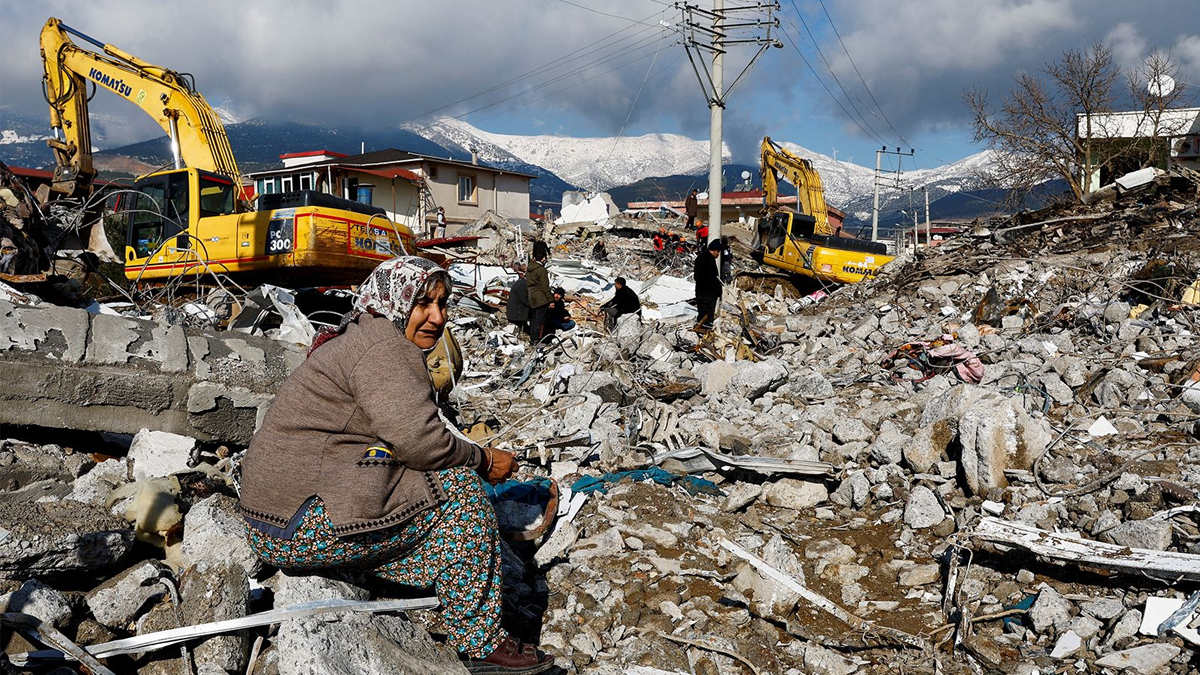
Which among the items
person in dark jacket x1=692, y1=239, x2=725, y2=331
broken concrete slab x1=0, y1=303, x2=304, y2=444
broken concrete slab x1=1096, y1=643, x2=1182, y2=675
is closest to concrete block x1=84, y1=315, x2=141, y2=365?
broken concrete slab x1=0, y1=303, x2=304, y2=444

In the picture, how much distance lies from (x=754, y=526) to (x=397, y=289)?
2283mm

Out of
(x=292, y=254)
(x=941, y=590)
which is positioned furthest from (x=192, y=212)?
(x=941, y=590)

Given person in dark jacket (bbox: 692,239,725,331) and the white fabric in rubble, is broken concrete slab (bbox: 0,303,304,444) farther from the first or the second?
the white fabric in rubble

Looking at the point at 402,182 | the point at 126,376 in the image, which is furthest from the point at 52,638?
the point at 402,182

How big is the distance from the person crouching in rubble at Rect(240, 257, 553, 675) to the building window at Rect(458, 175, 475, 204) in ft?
110

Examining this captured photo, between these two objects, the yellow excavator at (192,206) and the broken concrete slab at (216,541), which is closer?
the broken concrete slab at (216,541)

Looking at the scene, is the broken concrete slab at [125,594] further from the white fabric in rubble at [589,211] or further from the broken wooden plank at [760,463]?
the white fabric in rubble at [589,211]

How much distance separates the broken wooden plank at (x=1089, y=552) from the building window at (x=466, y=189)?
1316 inches

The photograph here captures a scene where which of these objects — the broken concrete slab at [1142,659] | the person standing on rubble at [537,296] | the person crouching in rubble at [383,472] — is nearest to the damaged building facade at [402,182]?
the person standing on rubble at [537,296]

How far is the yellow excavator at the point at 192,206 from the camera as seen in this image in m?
9.55

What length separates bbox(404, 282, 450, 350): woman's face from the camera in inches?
99.3

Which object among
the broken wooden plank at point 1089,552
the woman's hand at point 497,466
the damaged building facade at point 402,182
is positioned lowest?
the broken wooden plank at point 1089,552

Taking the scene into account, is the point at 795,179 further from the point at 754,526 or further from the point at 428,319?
the point at 428,319

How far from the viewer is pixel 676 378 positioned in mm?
7191
